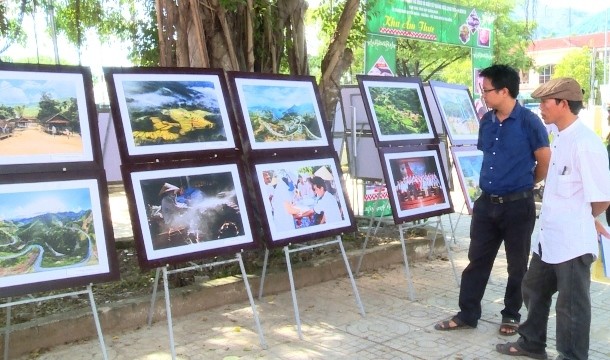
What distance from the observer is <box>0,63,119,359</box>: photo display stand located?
300 centimetres

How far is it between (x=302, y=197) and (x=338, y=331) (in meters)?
0.96

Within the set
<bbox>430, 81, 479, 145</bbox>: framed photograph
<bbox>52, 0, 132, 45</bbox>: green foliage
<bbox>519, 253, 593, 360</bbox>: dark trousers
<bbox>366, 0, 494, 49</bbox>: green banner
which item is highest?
<bbox>52, 0, 132, 45</bbox>: green foliage

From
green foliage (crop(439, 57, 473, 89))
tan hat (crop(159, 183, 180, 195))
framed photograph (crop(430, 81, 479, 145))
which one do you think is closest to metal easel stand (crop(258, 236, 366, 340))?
tan hat (crop(159, 183, 180, 195))

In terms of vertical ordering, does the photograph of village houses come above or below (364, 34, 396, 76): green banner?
below

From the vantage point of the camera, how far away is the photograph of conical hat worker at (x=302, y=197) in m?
3.93

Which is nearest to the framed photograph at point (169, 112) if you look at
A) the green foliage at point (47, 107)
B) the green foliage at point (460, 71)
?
the green foliage at point (47, 107)

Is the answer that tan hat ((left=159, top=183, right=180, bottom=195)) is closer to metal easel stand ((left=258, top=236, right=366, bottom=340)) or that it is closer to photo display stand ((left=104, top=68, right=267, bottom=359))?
photo display stand ((left=104, top=68, right=267, bottom=359))

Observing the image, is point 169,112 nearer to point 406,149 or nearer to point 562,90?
point 406,149

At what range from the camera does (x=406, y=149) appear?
4754 mm

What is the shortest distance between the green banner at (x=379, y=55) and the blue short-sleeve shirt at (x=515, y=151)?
392 centimetres

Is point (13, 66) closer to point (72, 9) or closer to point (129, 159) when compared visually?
point (129, 159)

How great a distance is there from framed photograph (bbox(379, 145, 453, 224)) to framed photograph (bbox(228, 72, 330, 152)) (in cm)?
62

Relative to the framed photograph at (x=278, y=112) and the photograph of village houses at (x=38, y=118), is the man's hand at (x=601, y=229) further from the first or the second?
the photograph of village houses at (x=38, y=118)

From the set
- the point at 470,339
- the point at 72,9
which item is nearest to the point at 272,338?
the point at 470,339
